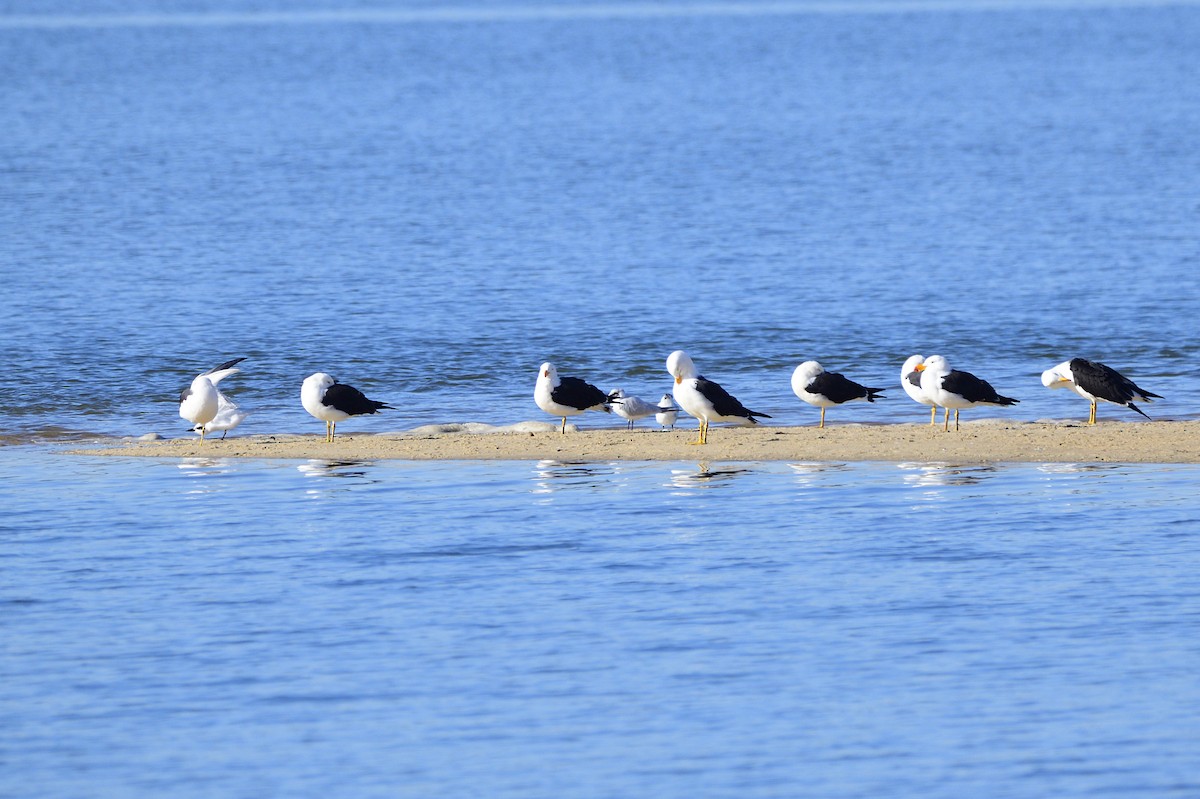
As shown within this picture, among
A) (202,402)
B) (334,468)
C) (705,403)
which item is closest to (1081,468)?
(705,403)

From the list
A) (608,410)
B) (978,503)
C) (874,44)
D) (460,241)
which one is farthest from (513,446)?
(874,44)

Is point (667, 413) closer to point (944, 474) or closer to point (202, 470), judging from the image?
point (944, 474)

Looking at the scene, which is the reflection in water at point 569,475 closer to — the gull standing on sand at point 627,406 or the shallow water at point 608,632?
the shallow water at point 608,632

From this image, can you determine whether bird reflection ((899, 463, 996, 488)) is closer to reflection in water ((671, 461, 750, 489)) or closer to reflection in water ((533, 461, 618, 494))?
reflection in water ((671, 461, 750, 489))

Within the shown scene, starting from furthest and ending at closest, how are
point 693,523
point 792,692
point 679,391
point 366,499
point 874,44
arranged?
point 874,44
point 679,391
point 366,499
point 693,523
point 792,692

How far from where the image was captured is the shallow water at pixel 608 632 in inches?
444

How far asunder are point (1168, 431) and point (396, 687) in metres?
11.3

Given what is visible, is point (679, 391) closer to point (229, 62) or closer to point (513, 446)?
point (513, 446)

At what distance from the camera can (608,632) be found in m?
13.8

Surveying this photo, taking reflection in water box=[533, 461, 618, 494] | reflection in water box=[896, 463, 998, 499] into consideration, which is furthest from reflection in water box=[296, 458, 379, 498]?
reflection in water box=[896, 463, 998, 499]

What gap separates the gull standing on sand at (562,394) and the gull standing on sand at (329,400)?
204cm

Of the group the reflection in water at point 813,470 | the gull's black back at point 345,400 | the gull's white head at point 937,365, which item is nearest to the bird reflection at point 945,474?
the reflection in water at point 813,470

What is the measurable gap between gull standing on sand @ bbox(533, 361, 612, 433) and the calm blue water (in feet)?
5.07

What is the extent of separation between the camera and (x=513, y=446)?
68.0 feet
